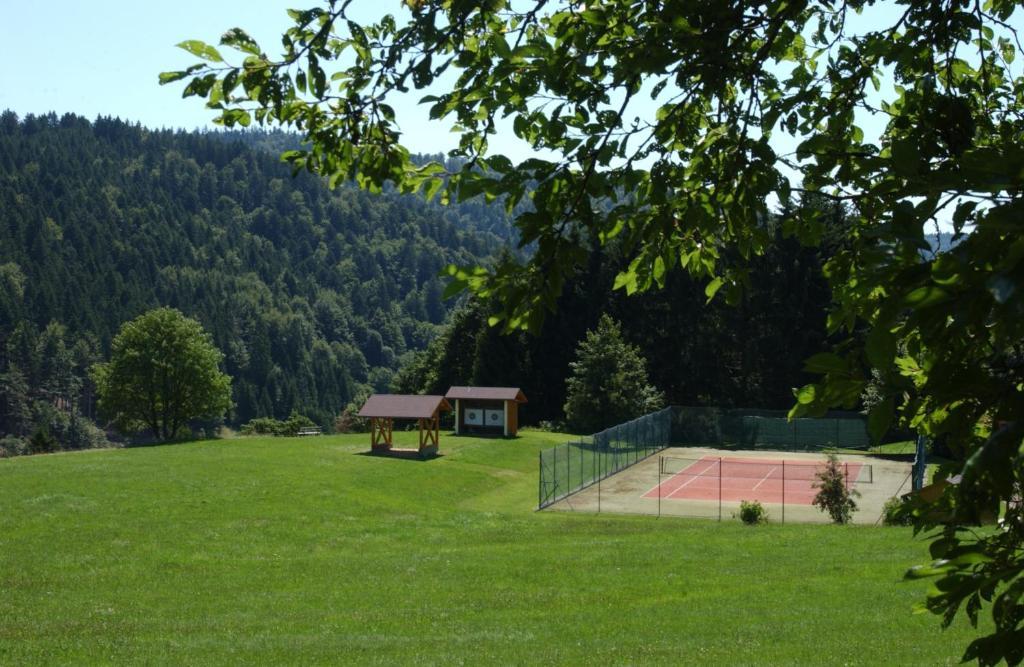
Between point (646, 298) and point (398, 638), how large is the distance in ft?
186

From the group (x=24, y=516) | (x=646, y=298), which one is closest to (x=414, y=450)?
(x=24, y=516)

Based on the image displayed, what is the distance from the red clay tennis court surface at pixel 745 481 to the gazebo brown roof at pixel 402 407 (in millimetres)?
11574

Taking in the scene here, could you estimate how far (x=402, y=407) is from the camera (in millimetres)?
49188

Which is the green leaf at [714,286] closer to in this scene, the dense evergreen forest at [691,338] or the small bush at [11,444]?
the dense evergreen forest at [691,338]

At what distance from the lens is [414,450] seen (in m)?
48.8

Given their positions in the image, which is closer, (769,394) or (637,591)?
(637,591)

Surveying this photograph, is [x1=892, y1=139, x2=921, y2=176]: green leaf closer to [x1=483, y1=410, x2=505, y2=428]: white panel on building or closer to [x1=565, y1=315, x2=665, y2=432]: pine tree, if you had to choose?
[x1=483, y1=410, x2=505, y2=428]: white panel on building

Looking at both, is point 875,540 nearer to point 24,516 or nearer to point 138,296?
point 24,516

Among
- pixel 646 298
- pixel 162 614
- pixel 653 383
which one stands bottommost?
pixel 162 614

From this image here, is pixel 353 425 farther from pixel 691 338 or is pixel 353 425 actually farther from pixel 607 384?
pixel 691 338

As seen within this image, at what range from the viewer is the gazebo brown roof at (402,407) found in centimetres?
4828

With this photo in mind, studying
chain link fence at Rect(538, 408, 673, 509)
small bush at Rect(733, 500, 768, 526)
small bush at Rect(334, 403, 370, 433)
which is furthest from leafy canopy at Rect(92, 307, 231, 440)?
small bush at Rect(733, 500, 768, 526)

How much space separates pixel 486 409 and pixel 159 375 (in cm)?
2325

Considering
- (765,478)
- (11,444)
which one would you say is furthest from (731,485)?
(11,444)
